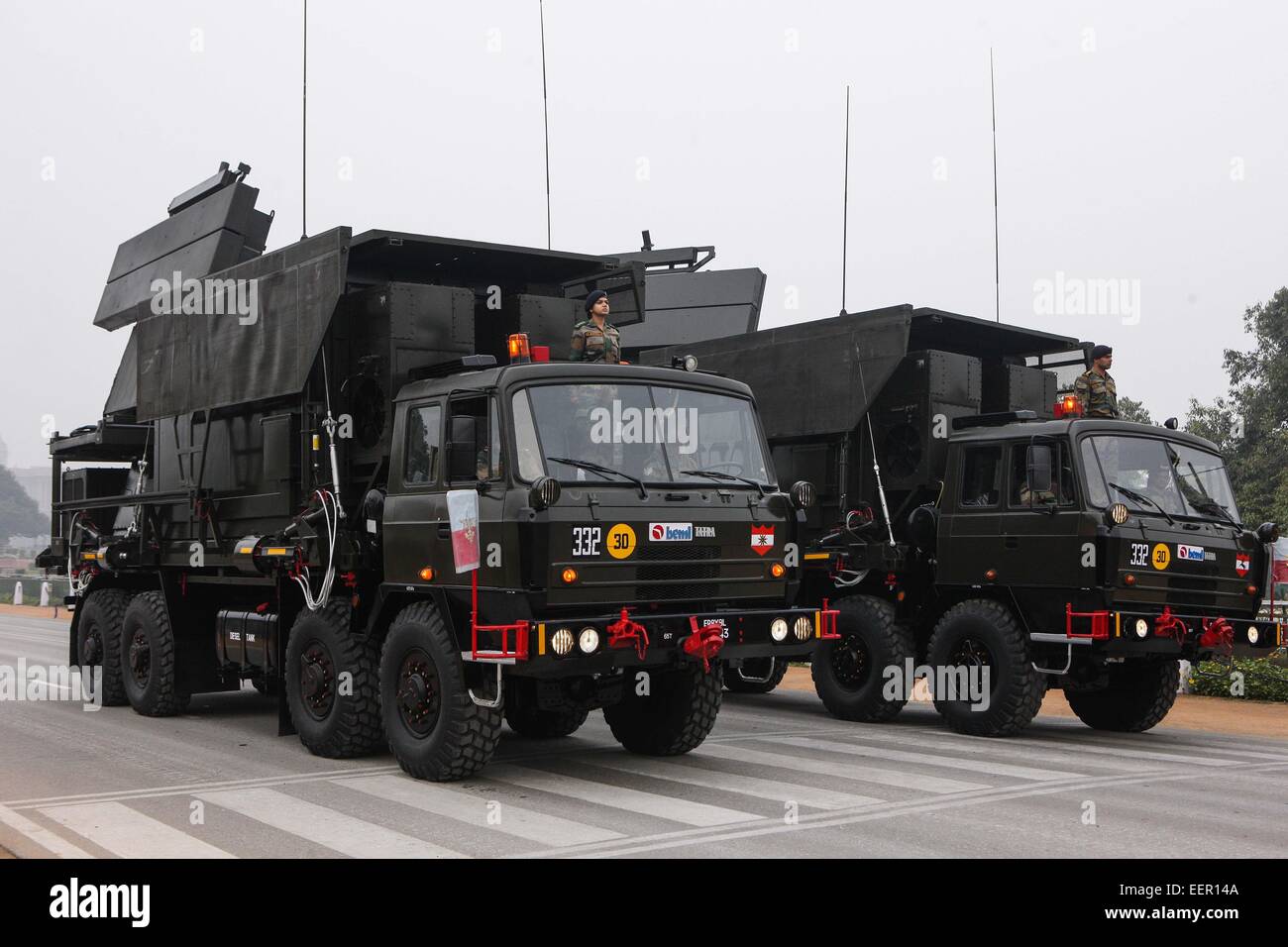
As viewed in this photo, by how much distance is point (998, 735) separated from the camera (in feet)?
41.4

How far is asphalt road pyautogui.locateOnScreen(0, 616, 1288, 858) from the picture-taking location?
7.63 meters

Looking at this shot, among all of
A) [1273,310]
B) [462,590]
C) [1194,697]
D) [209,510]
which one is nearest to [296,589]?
[209,510]

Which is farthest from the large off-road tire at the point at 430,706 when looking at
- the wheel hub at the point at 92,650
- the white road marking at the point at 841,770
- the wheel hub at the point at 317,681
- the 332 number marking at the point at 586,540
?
the wheel hub at the point at 92,650

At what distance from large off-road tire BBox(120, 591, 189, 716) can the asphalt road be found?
1.25 ft

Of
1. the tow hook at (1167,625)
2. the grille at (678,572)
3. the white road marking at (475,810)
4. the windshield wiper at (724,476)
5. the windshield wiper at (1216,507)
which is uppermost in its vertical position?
the windshield wiper at (724,476)

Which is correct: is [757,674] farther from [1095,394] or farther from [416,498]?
[1095,394]

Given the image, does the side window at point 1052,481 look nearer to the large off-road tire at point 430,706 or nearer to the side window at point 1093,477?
the side window at point 1093,477

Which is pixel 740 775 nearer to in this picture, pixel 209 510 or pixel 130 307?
pixel 209 510

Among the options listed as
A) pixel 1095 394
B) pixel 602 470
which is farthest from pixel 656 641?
pixel 1095 394

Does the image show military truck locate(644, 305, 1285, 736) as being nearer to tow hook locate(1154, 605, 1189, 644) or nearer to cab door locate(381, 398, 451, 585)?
tow hook locate(1154, 605, 1189, 644)

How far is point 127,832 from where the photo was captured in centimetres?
797

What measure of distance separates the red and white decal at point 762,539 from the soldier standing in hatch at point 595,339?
5.89 ft

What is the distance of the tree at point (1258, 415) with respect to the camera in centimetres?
4250

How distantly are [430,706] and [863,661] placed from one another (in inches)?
225
